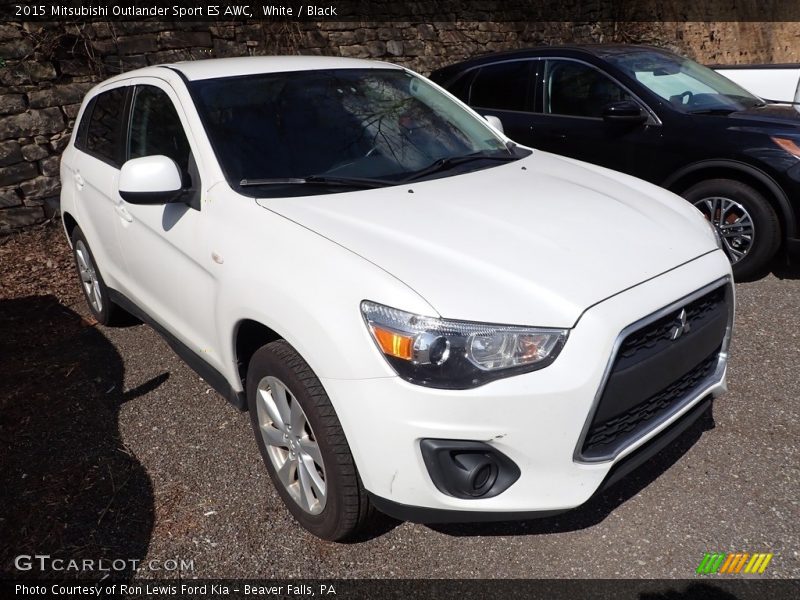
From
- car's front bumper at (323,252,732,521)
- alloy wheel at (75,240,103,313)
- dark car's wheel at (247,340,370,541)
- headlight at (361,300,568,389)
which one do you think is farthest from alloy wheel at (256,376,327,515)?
alloy wheel at (75,240,103,313)

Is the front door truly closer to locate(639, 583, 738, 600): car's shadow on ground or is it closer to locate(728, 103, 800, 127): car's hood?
locate(639, 583, 738, 600): car's shadow on ground

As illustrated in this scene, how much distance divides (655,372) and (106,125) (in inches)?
131

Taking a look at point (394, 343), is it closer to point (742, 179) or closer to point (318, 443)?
point (318, 443)

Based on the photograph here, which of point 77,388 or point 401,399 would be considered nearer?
point 401,399

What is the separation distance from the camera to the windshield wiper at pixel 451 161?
2961mm

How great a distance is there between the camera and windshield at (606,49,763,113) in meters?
5.09

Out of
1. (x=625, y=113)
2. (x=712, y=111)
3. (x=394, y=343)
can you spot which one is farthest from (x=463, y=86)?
(x=394, y=343)

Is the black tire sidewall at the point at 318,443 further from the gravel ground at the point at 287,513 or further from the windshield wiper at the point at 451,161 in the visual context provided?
the windshield wiper at the point at 451,161

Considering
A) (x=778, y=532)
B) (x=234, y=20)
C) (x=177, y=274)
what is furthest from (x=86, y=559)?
(x=234, y=20)

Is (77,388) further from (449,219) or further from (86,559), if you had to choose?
(449,219)

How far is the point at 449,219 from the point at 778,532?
170cm

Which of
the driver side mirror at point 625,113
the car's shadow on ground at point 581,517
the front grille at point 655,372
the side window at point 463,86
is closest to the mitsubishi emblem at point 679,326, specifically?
the front grille at point 655,372

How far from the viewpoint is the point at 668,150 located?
16.1 ft

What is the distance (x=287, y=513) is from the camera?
8.88 ft
